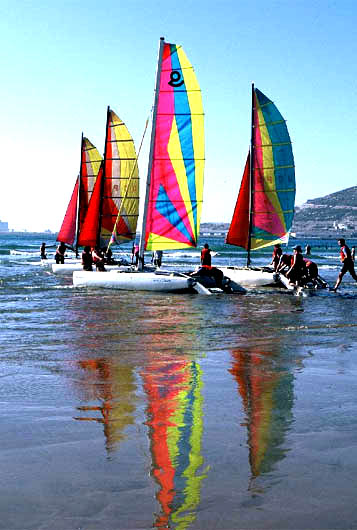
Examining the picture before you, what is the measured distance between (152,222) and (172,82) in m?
4.91

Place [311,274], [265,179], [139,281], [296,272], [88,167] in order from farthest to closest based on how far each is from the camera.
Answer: [88,167], [265,179], [311,274], [296,272], [139,281]

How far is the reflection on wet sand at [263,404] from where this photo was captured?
17.0ft

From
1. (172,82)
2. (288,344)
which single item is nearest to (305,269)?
(172,82)

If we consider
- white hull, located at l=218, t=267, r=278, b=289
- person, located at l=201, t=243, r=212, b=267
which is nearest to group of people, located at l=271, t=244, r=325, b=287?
white hull, located at l=218, t=267, r=278, b=289

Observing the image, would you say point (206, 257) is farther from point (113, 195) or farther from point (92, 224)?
point (113, 195)

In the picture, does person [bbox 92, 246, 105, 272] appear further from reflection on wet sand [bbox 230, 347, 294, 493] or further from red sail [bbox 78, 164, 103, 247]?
reflection on wet sand [bbox 230, 347, 294, 493]

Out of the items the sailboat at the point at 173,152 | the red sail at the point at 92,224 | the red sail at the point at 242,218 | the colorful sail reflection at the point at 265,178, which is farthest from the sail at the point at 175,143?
the red sail at the point at 92,224

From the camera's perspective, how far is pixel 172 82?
2333cm

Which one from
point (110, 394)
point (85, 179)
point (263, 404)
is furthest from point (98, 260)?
point (263, 404)

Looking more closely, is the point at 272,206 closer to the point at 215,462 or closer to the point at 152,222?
the point at 152,222

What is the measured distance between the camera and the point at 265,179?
26.4 m

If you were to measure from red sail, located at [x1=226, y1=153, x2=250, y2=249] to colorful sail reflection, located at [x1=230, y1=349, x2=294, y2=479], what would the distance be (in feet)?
54.2

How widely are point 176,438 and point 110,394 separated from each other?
1866mm

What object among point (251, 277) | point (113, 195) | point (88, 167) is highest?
point (88, 167)
